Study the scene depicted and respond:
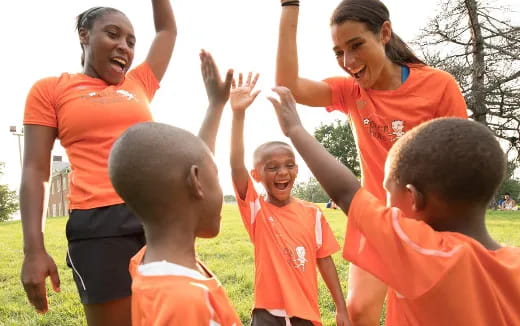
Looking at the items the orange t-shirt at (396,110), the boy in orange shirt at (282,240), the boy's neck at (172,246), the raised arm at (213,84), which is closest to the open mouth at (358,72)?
the orange t-shirt at (396,110)

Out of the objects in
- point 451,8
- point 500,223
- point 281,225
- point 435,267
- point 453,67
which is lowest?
point 500,223

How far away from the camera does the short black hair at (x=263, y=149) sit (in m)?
3.71

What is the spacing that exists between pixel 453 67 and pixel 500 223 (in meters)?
7.74

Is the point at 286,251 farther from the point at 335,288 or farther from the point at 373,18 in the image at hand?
the point at 373,18

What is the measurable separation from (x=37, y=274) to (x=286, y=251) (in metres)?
1.58

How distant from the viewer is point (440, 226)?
74.1 inches

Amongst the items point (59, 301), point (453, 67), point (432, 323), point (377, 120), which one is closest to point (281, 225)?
point (377, 120)

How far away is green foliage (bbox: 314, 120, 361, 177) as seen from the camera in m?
55.6

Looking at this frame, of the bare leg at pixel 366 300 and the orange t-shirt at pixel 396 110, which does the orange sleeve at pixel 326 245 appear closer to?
the bare leg at pixel 366 300

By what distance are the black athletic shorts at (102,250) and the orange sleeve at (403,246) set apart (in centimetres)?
108

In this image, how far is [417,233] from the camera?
5.74 feet

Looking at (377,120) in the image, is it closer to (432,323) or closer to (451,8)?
(432,323)

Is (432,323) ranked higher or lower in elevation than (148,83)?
lower

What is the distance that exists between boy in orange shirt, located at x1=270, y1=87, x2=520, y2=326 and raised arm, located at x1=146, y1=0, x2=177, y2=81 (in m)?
1.42
